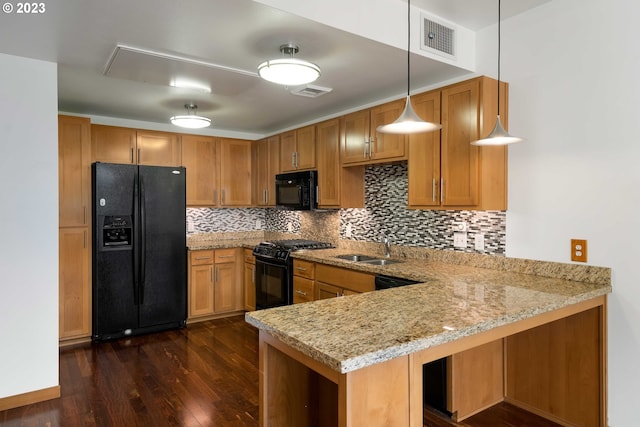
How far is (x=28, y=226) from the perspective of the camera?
2.69m

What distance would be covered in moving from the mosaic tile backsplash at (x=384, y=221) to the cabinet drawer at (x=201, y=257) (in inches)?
25.3

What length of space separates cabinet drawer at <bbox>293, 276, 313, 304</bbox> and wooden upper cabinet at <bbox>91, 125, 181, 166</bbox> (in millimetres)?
2110

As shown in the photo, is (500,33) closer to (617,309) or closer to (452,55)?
(452,55)

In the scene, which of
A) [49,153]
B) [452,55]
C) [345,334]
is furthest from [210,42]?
[345,334]

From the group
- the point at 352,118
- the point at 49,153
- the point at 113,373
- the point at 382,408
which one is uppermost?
the point at 352,118

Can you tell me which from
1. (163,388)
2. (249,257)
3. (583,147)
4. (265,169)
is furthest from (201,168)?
(583,147)

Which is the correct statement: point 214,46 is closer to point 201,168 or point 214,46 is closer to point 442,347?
point 442,347

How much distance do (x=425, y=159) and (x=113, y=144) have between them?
10.9 ft

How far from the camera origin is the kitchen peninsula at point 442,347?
4.27 feet

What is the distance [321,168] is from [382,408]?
9.78ft

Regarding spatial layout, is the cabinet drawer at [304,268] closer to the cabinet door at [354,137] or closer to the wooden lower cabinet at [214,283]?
the cabinet door at [354,137]

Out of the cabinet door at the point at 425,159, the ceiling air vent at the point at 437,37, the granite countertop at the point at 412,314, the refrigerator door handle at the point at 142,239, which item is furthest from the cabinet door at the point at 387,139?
the refrigerator door handle at the point at 142,239

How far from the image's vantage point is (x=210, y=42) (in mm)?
2402

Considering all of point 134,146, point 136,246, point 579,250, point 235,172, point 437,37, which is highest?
point 437,37
